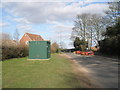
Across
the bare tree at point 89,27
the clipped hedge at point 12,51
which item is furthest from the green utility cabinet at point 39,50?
the bare tree at point 89,27

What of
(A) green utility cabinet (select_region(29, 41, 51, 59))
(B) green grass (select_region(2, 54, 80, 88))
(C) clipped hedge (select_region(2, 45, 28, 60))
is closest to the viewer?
(B) green grass (select_region(2, 54, 80, 88))

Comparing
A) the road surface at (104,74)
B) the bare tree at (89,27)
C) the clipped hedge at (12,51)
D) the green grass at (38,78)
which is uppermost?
the bare tree at (89,27)

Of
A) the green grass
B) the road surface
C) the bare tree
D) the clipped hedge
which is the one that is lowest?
the road surface

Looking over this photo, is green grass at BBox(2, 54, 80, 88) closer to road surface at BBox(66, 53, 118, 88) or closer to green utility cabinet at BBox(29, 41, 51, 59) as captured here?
road surface at BBox(66, 53, 118, 88)

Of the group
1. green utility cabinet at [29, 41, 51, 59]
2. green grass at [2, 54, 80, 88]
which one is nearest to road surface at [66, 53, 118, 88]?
green grass at [2, 54, 80, 88]

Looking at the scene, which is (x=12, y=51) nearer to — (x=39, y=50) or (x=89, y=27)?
(x=39, y=50)

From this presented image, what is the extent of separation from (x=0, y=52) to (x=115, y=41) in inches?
746

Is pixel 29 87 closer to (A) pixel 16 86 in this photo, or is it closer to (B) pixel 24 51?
(A) pixel 16 86

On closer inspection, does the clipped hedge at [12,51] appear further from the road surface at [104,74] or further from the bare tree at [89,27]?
the bare tree at [89,27]

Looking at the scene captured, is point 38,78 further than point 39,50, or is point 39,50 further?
point 39,50

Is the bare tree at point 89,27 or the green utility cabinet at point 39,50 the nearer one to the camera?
the green utility cabinet at point 39,50

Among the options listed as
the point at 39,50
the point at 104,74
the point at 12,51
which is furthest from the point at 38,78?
the point at 12,51

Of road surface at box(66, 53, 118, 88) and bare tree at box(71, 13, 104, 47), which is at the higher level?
bare tree at box(71, 13, 104, 47)

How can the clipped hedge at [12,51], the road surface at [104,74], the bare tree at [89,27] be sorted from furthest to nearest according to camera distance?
the bare tree at [89,27]
the clipped hedge at [12,51]
the road surface at [104,74]
